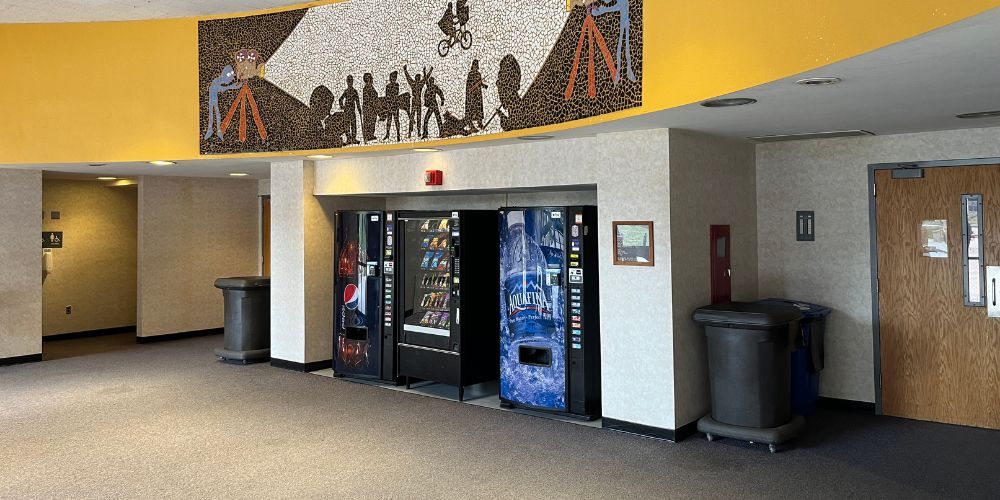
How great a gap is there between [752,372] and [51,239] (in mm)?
9921

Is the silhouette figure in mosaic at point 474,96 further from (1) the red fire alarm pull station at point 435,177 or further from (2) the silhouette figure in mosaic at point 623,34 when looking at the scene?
(2) the silhouette figure in mosaic at point 623,34

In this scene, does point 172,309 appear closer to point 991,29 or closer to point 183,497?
point 183,497

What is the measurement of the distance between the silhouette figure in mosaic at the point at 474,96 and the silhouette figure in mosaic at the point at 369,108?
1069 mm

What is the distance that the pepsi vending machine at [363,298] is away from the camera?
7.20m

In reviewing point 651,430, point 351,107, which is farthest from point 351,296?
point 651,430

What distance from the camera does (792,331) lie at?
17.2 ft

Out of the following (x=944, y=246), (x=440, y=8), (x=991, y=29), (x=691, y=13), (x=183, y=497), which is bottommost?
(x=183, y=497)

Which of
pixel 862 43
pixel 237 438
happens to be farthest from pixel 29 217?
pixel 862 43

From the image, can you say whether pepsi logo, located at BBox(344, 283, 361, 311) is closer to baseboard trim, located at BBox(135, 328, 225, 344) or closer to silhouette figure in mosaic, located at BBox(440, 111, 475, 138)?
silhouette figure in mosaic, located at BBox(440, 111, 475, 138)

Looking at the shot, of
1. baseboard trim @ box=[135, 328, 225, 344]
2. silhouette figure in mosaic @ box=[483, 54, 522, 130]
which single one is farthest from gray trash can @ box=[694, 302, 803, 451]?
baseboard trim @ box=[135, 328, 225, 344]

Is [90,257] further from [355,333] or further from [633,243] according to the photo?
[633,243]

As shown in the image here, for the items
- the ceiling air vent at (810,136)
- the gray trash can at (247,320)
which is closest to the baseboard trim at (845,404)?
the ceiling air vent at (810,136)

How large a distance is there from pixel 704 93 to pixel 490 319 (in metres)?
3.51

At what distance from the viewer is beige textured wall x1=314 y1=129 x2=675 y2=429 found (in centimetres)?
530
